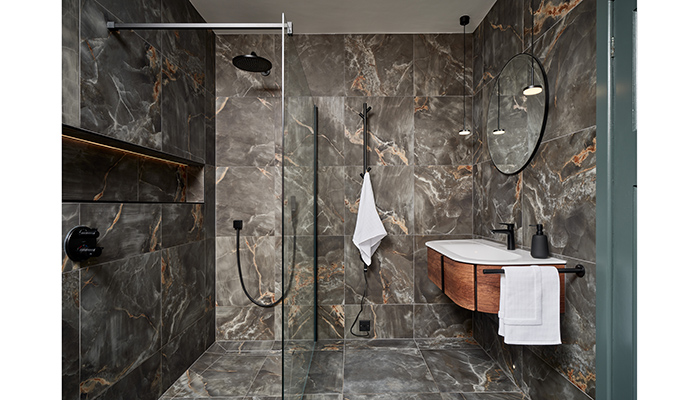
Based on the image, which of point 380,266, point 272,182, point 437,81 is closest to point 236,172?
point 272,182

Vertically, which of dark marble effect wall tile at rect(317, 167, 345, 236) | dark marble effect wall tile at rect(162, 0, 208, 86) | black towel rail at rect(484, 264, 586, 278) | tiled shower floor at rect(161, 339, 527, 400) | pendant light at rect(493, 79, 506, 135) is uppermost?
dark marble effect wall tile at rect(162, 0, 208, 86)

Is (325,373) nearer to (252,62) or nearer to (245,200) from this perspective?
(245,200)

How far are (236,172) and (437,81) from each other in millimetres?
1777

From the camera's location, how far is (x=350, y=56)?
2.46 metres

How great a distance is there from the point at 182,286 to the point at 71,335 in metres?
0.81

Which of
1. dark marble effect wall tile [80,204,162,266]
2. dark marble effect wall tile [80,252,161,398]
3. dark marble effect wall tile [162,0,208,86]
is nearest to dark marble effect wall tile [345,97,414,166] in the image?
dark marble effect wall tile [162,0,208,86]

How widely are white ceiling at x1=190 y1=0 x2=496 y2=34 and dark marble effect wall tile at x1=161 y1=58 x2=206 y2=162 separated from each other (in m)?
0.61

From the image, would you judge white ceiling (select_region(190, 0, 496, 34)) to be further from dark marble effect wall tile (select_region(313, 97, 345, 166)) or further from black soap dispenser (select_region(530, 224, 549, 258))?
black soap dispenser (select_region(530, 224, 549, 258))

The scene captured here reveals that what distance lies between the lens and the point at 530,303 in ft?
4.44

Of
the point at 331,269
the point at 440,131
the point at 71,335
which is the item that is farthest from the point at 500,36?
the point at 71,335

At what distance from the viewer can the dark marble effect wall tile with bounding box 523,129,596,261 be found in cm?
130

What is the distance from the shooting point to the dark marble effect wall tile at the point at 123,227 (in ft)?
4.35

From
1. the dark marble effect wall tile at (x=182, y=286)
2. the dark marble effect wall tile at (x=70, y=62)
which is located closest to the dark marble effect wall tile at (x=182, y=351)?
the dark marble effect wall tile at (x=182, y=286)

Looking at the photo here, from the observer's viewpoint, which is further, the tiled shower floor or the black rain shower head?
the black rain shower head
